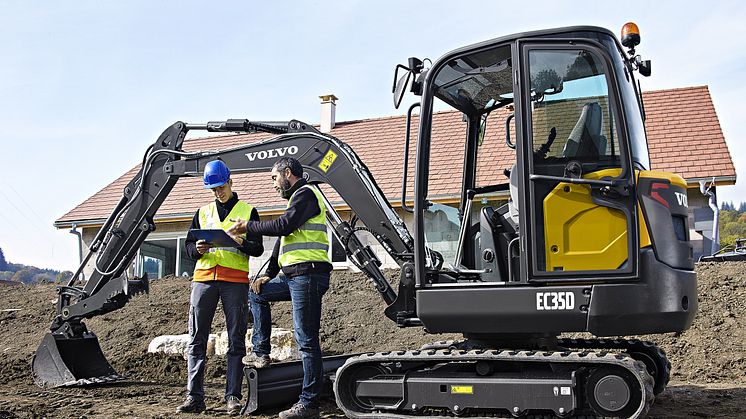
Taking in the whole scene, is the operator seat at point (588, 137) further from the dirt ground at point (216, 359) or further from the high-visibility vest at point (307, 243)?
the dirt ground at point (216, 359)

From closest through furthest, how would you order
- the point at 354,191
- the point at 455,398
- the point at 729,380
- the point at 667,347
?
the point at 455,398
the point at 354,191
the point at 729,380
the point at 667,347

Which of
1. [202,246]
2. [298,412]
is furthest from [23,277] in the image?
[298,412]

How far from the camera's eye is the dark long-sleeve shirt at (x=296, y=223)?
5809 millimetres

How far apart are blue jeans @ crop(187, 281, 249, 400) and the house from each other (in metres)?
5.90

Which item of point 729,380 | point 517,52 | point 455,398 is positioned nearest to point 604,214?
point 517,52

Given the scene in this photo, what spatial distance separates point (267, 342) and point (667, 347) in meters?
5.25

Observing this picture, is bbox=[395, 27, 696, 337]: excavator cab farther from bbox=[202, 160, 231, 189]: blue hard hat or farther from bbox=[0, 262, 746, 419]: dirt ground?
bbox=[202, 160, 231, 189]: blue hard hat

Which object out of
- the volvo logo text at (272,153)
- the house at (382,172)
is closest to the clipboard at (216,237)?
the volvo logo text at (272,153)

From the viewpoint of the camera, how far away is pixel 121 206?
777 cm

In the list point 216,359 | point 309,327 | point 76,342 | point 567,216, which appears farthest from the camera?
point 216,359

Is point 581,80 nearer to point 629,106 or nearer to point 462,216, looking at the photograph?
point 629,106

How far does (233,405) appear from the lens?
5.96m

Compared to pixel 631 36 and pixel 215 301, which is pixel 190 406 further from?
pixel 631 36

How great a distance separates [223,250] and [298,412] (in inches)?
56.4
